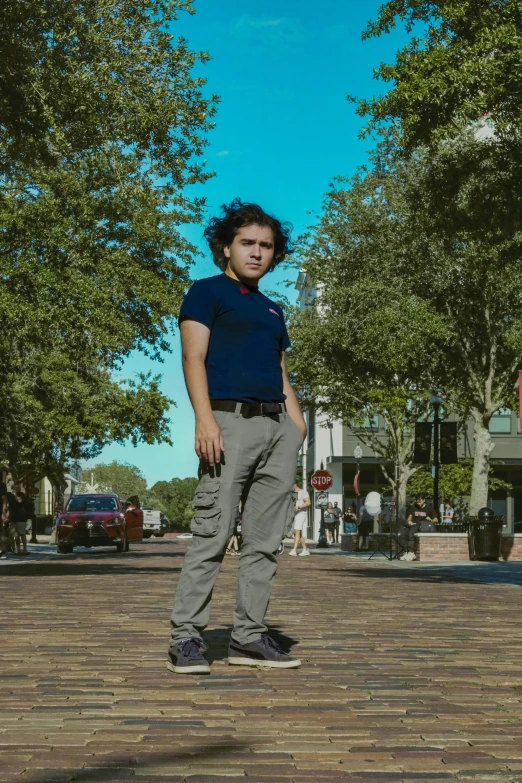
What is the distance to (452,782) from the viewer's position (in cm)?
360

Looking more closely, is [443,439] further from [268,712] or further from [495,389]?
[268,712]

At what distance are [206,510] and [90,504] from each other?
29.3 m

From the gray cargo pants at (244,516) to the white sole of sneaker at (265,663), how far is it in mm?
94

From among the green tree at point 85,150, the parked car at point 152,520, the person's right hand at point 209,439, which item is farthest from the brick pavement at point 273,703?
the parked car at point 152,520

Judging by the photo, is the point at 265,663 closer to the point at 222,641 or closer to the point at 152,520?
the point at 222,641

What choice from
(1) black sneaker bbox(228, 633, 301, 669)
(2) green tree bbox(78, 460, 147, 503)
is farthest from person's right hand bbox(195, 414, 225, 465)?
(2) green tree bbox(78, 460, 147, 503)

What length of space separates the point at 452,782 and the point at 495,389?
95.4 feet

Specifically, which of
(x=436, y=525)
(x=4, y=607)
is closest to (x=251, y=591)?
(x=4, y=607)

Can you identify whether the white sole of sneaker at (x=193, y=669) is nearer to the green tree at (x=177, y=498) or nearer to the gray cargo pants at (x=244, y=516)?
the gray cargo pants at (x=244, y=516)

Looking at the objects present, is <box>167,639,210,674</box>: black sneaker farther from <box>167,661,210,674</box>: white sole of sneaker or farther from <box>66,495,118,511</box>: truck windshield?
<box>66,495,118,511</box>: truck windshield

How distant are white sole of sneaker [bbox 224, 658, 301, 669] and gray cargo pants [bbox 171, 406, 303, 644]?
0.31 feet

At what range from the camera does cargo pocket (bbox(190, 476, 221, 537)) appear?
5535 mm

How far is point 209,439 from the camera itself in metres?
5.52

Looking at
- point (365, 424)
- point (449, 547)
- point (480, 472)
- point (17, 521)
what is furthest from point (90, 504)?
point (365, 424)
